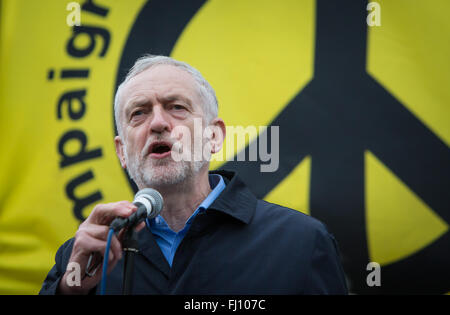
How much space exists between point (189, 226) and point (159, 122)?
1.57 feet

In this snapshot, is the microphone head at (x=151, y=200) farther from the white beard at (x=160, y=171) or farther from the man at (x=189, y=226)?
the white beard at (x=160, y=171)

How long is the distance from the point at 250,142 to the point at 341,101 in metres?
0.59

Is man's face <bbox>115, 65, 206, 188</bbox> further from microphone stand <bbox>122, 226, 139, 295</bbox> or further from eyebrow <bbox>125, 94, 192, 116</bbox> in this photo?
microphone stand <bbox>122, 226, 139, 295</bbox>

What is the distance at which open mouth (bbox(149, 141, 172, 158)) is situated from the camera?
184cm

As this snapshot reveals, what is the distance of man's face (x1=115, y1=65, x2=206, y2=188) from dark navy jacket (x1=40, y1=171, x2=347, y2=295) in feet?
0.83

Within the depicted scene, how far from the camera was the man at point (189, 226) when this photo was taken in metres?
1.61

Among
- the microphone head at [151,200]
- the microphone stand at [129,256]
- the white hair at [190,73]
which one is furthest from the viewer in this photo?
the white hair at [190,73]

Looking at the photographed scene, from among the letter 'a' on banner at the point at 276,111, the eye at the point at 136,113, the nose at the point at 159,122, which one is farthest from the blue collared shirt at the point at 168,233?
the letter 'a' on banner at the point at 276,111

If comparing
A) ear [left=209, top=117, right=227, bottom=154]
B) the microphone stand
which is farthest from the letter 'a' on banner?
the microphone stand

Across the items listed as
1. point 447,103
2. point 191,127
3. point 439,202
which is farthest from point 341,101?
point 191,127

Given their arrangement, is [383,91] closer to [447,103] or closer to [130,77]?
[447,103]

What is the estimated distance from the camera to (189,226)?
6.03 ft

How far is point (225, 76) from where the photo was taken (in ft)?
8.56

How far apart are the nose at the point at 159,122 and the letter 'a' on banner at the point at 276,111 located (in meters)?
0.71
